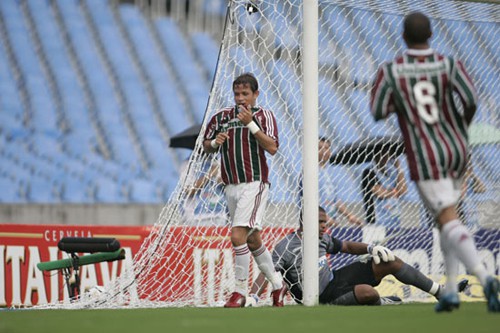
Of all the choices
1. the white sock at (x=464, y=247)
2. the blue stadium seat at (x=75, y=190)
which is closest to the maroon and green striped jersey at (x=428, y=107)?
the white sock at (x=464, y=247)

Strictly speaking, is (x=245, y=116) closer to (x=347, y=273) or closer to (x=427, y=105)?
(x=347, y=273)

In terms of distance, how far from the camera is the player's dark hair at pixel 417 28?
4691 millimetres

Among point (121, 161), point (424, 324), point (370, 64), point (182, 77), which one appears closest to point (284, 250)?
point (370, 64)

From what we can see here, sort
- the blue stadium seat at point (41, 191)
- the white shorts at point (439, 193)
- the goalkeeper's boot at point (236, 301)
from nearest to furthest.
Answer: the white shorts at point (439, 193) < the goalkeeper's boot at point (236, 301) < the blue stadium seat at point (41, 191)

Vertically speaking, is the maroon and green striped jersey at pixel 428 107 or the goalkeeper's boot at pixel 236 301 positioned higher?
the maroon and green striped jersey at pixel 428 107

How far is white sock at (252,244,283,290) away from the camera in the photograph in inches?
253

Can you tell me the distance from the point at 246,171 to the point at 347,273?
4.10 ft

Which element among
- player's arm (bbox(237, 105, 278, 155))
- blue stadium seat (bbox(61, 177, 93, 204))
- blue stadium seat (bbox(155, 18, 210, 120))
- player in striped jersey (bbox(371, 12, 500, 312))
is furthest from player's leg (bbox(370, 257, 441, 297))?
blue stadium seat (bbox(155, 18, 210, 120))

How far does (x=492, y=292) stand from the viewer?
438 cm

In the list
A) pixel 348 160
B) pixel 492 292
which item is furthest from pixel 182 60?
pixel 492 292

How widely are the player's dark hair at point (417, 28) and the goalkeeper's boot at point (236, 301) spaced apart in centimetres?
233

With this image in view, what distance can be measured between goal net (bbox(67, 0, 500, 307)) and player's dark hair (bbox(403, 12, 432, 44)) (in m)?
2.89

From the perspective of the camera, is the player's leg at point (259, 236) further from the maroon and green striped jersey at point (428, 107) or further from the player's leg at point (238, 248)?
the maroon and green striped jersey at point (428, 107)

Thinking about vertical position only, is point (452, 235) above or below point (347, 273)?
above
